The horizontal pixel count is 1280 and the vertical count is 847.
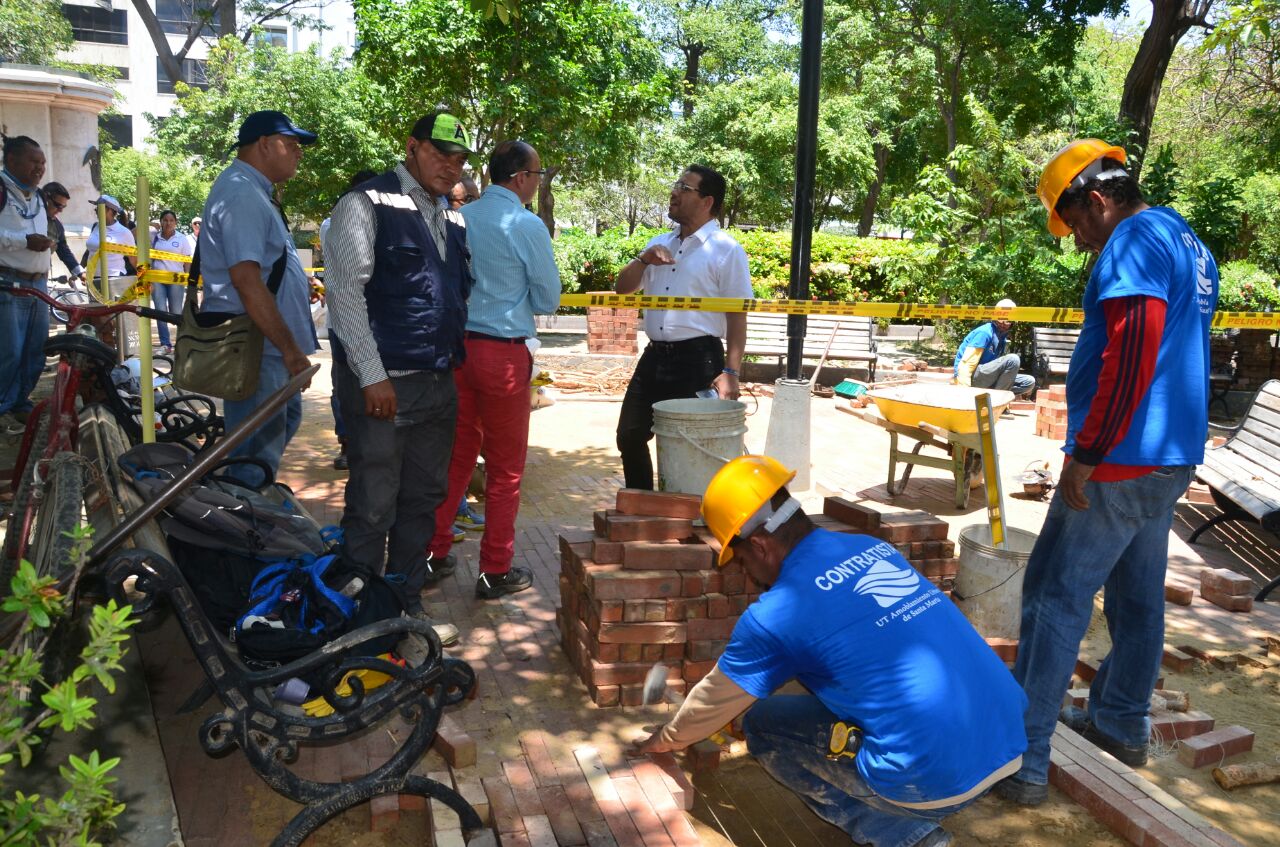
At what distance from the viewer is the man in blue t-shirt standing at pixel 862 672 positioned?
2.67 m

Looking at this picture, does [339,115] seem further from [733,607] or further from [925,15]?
[733,607]

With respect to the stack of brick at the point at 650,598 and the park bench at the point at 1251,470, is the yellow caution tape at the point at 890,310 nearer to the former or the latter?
the park bench at the point at 1251,470

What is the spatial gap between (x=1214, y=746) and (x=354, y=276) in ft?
12.3

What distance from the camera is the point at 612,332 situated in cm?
1369

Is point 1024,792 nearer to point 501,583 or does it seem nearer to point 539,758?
point 539,758

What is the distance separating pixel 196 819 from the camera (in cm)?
311

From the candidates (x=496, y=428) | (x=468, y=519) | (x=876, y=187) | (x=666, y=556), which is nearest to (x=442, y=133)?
(x=496, y=428)

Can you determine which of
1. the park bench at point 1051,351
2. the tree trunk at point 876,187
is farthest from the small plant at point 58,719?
the tree trunk at point 876,187

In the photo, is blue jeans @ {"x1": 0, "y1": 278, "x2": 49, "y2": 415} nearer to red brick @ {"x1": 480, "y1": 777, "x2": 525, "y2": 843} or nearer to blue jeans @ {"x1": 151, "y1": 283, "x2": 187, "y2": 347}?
blue jeans @ {"x1": 151, "y1": 283, "x2": 187, "y2": 347}

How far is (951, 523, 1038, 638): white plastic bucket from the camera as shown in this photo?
15.1 ft

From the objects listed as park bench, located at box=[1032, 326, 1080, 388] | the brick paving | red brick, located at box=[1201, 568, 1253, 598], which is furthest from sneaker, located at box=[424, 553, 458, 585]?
park bench, located at box=[1032, 326, 1080, 388]

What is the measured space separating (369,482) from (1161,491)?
2.90m

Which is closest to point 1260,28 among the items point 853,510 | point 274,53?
point 853,510

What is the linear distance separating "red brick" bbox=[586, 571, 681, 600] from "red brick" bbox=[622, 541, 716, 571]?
0.03m
